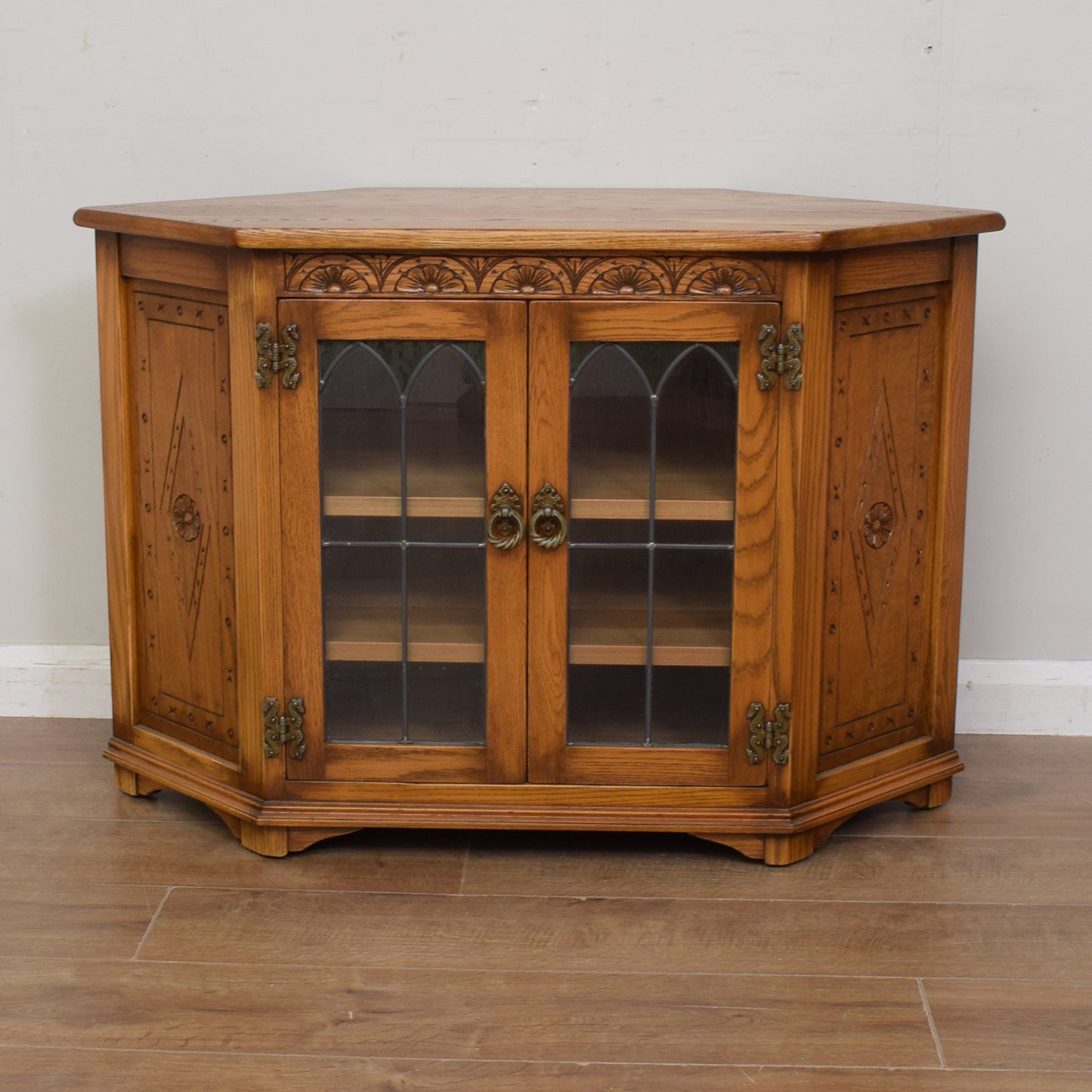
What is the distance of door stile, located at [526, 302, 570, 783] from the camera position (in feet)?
7.18

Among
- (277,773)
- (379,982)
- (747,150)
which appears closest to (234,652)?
(277,773)

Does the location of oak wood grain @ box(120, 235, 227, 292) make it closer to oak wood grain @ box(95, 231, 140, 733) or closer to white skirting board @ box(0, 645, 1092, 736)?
oak wood grain @ box(95, 231, 140, 733)

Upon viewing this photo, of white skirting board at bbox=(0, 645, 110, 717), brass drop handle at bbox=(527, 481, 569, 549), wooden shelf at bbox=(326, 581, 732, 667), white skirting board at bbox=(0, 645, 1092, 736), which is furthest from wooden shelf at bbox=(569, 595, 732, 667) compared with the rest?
white skirting board at bbox=(0, 645, 110, 717)

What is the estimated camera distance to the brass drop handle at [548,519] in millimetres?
2240

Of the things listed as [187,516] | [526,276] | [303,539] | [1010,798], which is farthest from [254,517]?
[1010,798]

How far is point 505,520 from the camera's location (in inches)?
88.7

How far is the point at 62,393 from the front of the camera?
114 inches

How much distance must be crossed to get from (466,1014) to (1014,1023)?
2.30ft

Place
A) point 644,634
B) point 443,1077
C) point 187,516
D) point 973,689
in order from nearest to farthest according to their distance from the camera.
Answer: point 443,1077
point 644,634
point 187,516
point 973,689

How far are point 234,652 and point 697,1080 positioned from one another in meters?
1.00

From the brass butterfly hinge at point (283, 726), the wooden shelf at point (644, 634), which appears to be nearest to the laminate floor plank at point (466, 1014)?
the brass butterfly hinge at point (283, 726)

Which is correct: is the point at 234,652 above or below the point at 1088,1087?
above

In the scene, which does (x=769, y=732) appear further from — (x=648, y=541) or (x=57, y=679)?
(x=57, y=679)

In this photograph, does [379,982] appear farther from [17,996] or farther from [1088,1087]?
[1088,1087]
